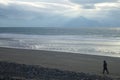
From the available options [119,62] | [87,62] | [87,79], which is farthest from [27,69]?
[119,62]

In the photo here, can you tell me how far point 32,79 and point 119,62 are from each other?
1539 cm

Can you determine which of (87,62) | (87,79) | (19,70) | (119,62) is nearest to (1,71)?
(19,70)

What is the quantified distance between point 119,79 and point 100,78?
6.06 feet

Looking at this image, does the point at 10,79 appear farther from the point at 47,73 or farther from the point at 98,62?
the point at 98,62

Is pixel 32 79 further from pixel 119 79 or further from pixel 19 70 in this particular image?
pixel 119 79

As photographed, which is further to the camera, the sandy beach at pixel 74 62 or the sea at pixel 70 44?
the sea at pixel 70 44

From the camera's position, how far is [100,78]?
16.8 m

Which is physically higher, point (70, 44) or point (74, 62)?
point (70, 44)

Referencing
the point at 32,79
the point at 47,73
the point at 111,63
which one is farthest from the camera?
the point at 111,63

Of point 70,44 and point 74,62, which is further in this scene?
point 70,44

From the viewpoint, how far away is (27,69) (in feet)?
60.3

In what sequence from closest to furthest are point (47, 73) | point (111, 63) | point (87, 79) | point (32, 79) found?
point (32, 79), point (87, 79), point (47, 73), point (111, 63)

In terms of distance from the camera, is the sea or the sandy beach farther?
the sea

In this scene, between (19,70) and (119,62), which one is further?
(119,62)
